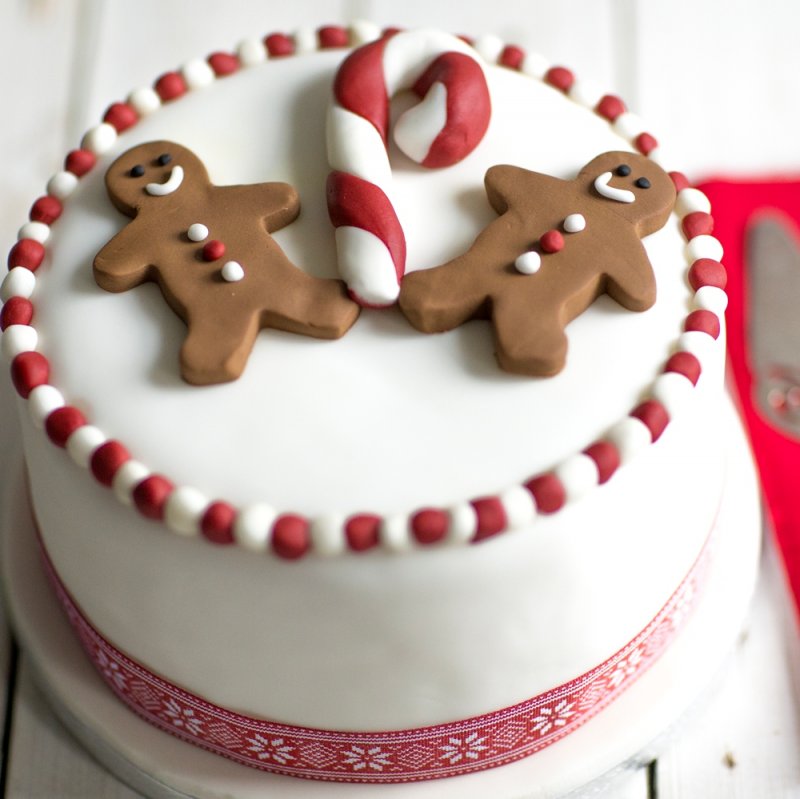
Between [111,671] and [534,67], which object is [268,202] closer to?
[534,67]

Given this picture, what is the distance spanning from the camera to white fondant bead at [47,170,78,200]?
153 cm

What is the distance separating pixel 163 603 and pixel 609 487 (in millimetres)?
465

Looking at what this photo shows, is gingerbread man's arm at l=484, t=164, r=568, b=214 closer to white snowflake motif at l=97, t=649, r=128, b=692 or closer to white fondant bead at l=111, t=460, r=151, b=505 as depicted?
white fondant bead at l=111, t=460, r=151, b=505

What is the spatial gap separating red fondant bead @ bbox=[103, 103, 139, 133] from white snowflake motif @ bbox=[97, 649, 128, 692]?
634 millimetres

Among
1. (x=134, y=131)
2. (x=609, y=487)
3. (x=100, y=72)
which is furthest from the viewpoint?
(x=100, y=72)

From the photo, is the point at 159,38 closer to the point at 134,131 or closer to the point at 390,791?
the point at 134,131

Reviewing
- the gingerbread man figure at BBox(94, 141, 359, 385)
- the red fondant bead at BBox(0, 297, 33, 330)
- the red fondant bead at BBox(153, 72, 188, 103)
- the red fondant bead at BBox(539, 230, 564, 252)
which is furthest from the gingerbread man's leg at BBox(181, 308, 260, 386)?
the red fondant bead at BBox(153, 72, 188, 103)

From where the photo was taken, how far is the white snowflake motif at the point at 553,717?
1.42 meters

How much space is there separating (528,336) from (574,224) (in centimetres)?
16

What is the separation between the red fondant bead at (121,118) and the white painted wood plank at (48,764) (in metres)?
0.73

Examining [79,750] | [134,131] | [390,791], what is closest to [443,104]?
[134,131]

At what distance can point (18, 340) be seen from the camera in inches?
53.8

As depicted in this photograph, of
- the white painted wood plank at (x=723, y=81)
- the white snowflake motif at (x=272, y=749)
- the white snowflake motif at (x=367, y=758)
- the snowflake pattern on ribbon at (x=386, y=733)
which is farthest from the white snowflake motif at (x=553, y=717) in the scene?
the white painted wood plank at (x=723, y=81)

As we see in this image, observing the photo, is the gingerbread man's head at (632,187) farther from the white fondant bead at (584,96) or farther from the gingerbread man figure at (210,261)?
the gingerbread man figure at (210,261)
